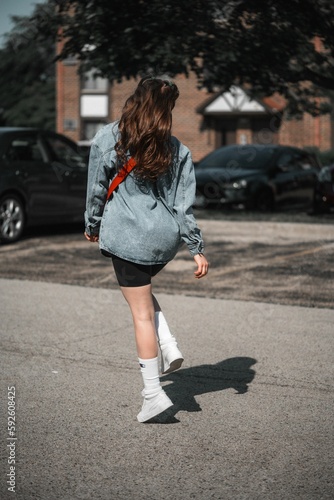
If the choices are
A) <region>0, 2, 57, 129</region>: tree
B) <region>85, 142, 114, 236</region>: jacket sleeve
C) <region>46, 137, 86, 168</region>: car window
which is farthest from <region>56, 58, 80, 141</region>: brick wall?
<region>85, 142, 114, 236</region>: jacket sleeve

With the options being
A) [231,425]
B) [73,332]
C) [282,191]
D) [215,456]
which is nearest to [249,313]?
[73,332]

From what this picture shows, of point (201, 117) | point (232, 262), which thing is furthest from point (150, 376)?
point (201, 117)

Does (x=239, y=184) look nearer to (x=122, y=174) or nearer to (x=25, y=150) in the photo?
(x=25, y=150)

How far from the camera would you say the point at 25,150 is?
13664 millimetres

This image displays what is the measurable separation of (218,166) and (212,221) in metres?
4.34

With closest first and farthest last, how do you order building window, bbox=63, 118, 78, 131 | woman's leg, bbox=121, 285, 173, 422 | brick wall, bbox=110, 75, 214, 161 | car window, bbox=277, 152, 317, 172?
woman's leg, bbox=121, 285, 173, 422 → car window, bbox=277, 152, 317, 172 → brick wall, bbox=110, 75, 214, 161 → building window, bbox=63, 118, 78, 131

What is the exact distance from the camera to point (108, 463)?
4.22 m

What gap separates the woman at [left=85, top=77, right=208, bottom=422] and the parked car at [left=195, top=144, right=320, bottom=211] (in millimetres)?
Answer: 13558

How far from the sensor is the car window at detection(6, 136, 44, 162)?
13.3m

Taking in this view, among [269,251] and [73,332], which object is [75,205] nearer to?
[269,251]

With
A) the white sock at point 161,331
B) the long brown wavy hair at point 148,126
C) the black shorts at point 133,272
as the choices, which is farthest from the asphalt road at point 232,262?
the long brown wavy hair at point 148,126

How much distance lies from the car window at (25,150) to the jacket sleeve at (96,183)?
8.65 meters

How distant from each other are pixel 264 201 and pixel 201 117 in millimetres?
22521

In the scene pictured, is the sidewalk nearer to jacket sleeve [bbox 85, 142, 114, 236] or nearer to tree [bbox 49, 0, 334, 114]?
jacket sleeve [bbox 85, 142, 114, 236]
